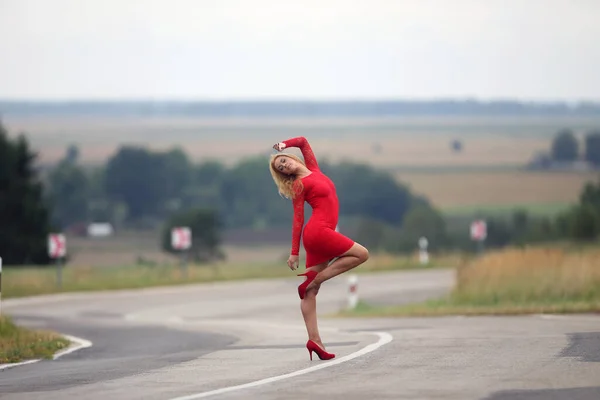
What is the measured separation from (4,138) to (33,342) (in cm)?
5935

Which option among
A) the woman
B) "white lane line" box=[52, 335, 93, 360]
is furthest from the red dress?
"white lane line" box=[52, 335, 93, 360]

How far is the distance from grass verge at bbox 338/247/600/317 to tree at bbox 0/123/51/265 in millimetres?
45022

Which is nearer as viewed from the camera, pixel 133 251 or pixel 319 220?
pixel 319 220

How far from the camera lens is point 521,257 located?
25734mm

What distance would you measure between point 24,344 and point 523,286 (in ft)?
31.4

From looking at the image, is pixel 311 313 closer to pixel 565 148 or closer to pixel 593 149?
pixel 593 149

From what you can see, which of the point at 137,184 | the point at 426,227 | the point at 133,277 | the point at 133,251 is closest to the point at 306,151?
the point at 133,277

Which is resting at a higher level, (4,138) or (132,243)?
(4,138)

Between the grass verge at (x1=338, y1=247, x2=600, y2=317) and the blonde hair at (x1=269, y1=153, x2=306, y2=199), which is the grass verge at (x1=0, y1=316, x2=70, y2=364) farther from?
the grass verge at (x1=338, y1=247, x2=600, y2=317)

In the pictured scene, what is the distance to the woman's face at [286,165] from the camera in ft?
41.3

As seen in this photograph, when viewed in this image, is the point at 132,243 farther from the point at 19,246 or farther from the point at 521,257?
the point at 521,257

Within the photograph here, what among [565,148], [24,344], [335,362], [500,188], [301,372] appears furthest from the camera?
[565,148]

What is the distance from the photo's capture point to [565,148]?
169 m

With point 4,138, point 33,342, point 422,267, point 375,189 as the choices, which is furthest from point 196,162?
point 33,342
